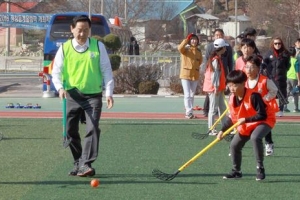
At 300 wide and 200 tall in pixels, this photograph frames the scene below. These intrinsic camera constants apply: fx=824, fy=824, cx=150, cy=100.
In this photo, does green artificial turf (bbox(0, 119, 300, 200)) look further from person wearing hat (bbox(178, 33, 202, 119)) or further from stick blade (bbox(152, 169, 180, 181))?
person wearing hat (bbox(178, 33, 202, 119))

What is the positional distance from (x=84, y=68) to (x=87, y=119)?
0.61 meters

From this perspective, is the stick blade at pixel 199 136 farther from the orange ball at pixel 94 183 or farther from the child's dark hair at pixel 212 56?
the orange ball at pixel 94 183

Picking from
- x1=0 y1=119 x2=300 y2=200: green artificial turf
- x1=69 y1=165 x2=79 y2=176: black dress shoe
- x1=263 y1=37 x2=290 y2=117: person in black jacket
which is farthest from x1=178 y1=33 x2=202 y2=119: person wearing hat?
x1=69 y1=165 x2=79 y2=176: black dress shoe

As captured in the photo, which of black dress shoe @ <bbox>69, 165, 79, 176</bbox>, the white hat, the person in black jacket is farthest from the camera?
the person in black jacket

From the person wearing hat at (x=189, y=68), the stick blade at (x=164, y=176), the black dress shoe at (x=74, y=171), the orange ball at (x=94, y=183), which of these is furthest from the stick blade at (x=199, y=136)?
the orange ball at (x=94, y=183)

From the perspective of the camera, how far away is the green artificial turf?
8930 mm

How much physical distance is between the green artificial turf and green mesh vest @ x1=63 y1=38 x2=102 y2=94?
1.10 meters

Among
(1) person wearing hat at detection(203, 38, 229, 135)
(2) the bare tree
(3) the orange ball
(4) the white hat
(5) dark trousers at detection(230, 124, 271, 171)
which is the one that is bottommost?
(3) the orange ball

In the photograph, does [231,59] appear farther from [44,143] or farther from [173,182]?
[173,182]

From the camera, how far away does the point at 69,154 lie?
11.9 metres

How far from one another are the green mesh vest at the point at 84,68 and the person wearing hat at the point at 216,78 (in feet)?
14.6

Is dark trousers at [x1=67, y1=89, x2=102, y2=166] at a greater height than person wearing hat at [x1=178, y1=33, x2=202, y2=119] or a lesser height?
lesser

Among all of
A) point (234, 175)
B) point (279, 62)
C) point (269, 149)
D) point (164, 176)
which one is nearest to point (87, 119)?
point (164, 176)

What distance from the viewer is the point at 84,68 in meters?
9.77
